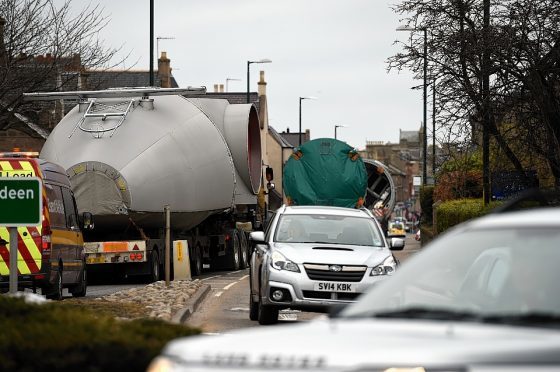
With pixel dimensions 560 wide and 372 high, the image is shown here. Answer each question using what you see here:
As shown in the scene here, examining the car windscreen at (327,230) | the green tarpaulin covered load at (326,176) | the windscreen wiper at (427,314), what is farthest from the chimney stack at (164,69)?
the windscreen wiper at (427,314)

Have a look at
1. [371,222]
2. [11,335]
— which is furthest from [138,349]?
[371,222]

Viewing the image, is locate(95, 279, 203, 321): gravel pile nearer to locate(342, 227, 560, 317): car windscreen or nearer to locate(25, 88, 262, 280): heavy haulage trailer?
locate(25, 88, 262, 280): heavy haulage trailer

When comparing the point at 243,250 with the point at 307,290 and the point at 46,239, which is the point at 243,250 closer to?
the point at 46,239

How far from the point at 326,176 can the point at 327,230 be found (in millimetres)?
15795

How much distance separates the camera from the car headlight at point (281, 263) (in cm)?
1860

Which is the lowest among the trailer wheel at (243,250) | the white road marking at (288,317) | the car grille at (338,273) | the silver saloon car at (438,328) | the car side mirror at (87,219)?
the trailer wheel at (243,250)

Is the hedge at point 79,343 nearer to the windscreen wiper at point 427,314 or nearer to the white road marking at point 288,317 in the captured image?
the windscreen wiper at point 427,314

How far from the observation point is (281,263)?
61.4ft

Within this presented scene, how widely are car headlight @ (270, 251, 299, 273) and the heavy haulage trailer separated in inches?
488

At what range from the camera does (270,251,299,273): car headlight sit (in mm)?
18605

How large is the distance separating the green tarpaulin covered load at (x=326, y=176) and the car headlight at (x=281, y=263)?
1661 cm

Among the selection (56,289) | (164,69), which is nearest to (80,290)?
(56,289)

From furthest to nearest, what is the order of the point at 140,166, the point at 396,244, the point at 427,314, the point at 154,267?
the point at 154,267 → the point at 140,166 → the point at 396,244 → the point at 427,314

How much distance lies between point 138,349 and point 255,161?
106ft
